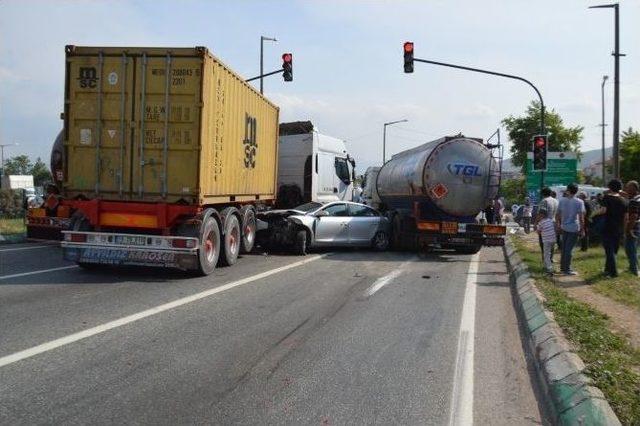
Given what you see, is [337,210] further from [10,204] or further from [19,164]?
[19,164]

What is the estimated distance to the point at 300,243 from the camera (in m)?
15.8

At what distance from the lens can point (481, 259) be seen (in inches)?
685

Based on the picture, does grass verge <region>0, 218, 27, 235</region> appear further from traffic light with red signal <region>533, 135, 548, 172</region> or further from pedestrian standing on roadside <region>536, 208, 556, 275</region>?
traffic light with red signal <region>533, 135, 548, 172</region>

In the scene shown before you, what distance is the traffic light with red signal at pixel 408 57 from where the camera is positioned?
2138 centimetres

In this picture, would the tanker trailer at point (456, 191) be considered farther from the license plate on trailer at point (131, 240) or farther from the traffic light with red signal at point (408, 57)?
the license plate on trailer at point (131, 240)

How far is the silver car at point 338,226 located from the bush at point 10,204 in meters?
20.7

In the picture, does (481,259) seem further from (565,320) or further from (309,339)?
(309,339)

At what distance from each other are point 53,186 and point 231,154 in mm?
4732

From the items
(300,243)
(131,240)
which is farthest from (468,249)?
(131,240)

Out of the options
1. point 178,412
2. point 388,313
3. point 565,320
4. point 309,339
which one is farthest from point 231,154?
point 178,412

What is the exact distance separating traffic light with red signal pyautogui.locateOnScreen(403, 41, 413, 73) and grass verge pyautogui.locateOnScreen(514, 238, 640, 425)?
13.2 m

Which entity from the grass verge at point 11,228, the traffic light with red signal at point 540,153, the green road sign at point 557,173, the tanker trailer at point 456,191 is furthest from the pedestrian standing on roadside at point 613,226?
the grass verge at point 11,228

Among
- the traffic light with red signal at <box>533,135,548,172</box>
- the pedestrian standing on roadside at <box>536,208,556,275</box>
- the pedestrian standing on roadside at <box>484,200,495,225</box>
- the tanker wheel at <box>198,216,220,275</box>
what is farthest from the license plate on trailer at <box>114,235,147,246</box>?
the traffic light with red signal at <box>533,135,548,172</box>

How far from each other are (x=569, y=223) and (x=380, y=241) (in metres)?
6.84
